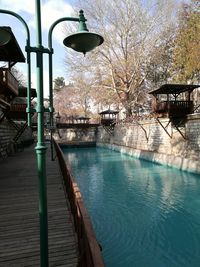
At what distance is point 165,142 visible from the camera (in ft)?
75.8

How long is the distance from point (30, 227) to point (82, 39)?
13.4ft

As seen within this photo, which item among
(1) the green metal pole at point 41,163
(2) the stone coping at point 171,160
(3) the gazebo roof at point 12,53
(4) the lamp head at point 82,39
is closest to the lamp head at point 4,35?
(1) the green metal pole at point 41,163

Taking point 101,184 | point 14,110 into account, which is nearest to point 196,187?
point 101,184

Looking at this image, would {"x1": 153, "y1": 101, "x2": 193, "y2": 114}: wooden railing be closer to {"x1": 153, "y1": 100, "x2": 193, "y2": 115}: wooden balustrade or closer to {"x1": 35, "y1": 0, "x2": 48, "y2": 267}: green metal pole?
{"x1": 153, "y1": 100, "x2": 193, "y2": 115}: wooden balustrade

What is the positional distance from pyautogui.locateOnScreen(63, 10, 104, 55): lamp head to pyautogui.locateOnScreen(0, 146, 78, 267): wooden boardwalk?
324 cm

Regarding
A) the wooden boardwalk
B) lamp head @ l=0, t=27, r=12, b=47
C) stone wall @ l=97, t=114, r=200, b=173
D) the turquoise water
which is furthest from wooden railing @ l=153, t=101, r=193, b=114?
lamp head @ l=0, t=27, r=12, b=47

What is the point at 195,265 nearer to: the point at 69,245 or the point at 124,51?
the point at 69,245

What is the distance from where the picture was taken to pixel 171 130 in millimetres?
21828

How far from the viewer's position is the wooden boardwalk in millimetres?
4363

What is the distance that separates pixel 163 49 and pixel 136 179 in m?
20.5

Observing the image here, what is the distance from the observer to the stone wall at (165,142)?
59.6 feet

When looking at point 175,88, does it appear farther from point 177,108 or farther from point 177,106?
point 177,108

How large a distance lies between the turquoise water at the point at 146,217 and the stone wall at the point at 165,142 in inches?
78.0

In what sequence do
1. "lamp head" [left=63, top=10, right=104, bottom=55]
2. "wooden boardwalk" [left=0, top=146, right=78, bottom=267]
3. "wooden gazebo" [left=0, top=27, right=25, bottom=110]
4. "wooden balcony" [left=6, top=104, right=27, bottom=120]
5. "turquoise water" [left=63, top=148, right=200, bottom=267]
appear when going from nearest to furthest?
"lamp head" [left=63, top=10, right=104, bottom=55] < "wooden boardwalk" [left=0, top=146, right=78, bottom=267] < "turquoise water" [left=63, top=148, right=200, bottom=267] < "wooden gazebo" [left=0, top=27, right=25, bottom=110] < "wooden balcony" [left=6, top=104, right=27, bottom=120]
